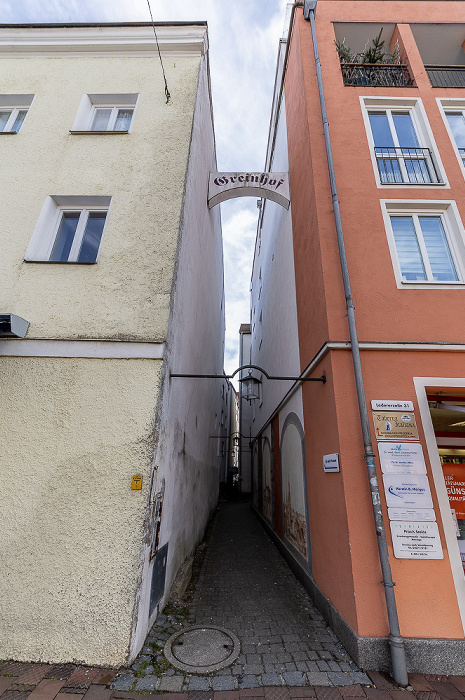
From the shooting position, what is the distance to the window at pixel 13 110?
658 centimetres

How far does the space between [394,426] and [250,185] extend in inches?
289

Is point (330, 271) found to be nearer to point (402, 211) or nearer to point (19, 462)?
point (402, 211)

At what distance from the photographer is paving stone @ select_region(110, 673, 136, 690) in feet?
9.86

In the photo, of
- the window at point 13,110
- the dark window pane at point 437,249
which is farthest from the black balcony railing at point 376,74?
the window at point 13,110

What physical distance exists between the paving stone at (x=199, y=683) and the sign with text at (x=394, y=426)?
3.30 metres

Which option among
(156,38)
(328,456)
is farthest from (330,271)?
(156,38)

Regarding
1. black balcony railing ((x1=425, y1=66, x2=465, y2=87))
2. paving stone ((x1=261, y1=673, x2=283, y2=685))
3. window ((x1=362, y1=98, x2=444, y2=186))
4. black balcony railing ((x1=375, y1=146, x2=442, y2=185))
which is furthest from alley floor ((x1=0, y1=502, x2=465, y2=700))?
black balcony railing ((x1=425, y1=66, x2=465, y2=87))

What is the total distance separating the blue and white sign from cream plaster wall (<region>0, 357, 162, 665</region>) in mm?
3068

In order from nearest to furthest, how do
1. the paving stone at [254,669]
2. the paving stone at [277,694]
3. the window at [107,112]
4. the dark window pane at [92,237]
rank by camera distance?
the paving stone at [277,694] → the paving stone at [254,669] → the dark window pane at [92,237] → the window at [107,112]

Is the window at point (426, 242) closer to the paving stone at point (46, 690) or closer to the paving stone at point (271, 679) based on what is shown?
the paving stone at point (271, 679)

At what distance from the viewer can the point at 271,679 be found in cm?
322

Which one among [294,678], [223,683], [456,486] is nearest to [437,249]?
[456,486]

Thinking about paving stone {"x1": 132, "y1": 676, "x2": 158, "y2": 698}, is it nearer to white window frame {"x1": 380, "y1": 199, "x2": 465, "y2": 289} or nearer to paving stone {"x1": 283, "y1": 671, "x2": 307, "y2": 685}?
paving stone {"x1": 283, "y1": 671, "x2": 307, "y2": 685}

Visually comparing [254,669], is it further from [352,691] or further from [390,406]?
[390,406]
